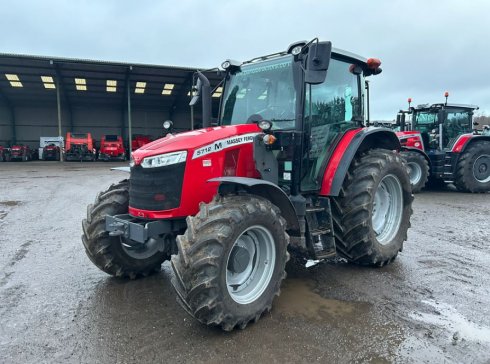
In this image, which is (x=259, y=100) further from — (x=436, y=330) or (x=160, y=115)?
(x=160, y=115)

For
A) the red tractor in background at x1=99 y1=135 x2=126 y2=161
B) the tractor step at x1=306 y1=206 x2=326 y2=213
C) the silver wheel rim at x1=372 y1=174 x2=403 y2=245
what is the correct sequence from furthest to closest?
the red tractor in background at x1=99 y1=135 x2=126 y2=161
the silver wheel rim at x1=372 y1=174 x2=403 y2=245
the tractor step at x1=306 y1=206 x2=326 y2=213

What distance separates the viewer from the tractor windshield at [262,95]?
3908 millimetres

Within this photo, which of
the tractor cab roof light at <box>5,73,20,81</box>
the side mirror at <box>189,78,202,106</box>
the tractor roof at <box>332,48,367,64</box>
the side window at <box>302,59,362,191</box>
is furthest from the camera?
the tractor cab roof light at <box>5,73,20,81</box>

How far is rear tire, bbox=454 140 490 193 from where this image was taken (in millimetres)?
10766

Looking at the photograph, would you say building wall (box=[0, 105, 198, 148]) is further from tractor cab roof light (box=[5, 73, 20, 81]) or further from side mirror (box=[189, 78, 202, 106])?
side mirror (box=[189, 78, 202, 106])

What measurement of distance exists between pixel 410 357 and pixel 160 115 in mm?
33268

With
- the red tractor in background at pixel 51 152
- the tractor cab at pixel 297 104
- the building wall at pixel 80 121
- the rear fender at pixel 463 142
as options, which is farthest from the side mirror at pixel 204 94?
the building wall at pixel 80 121

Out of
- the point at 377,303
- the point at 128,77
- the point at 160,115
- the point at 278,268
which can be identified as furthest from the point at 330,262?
the point at 160,115

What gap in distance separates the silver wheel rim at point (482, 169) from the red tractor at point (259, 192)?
7749 millimetres

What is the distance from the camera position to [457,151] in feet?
35.3

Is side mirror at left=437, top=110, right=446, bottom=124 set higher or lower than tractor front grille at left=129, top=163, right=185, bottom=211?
higher

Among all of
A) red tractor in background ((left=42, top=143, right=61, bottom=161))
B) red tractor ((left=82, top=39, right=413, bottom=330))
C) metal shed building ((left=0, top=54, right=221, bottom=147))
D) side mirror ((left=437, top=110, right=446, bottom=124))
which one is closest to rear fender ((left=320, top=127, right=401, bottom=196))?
red tractor ((left=82, top=39, right=413, bottom=330))

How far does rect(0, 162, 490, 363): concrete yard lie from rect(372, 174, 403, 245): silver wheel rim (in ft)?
1.50

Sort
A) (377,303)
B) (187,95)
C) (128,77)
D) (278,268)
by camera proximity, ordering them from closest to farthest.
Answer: (278,268) → (377,303) → (128,77) → (187,95)
